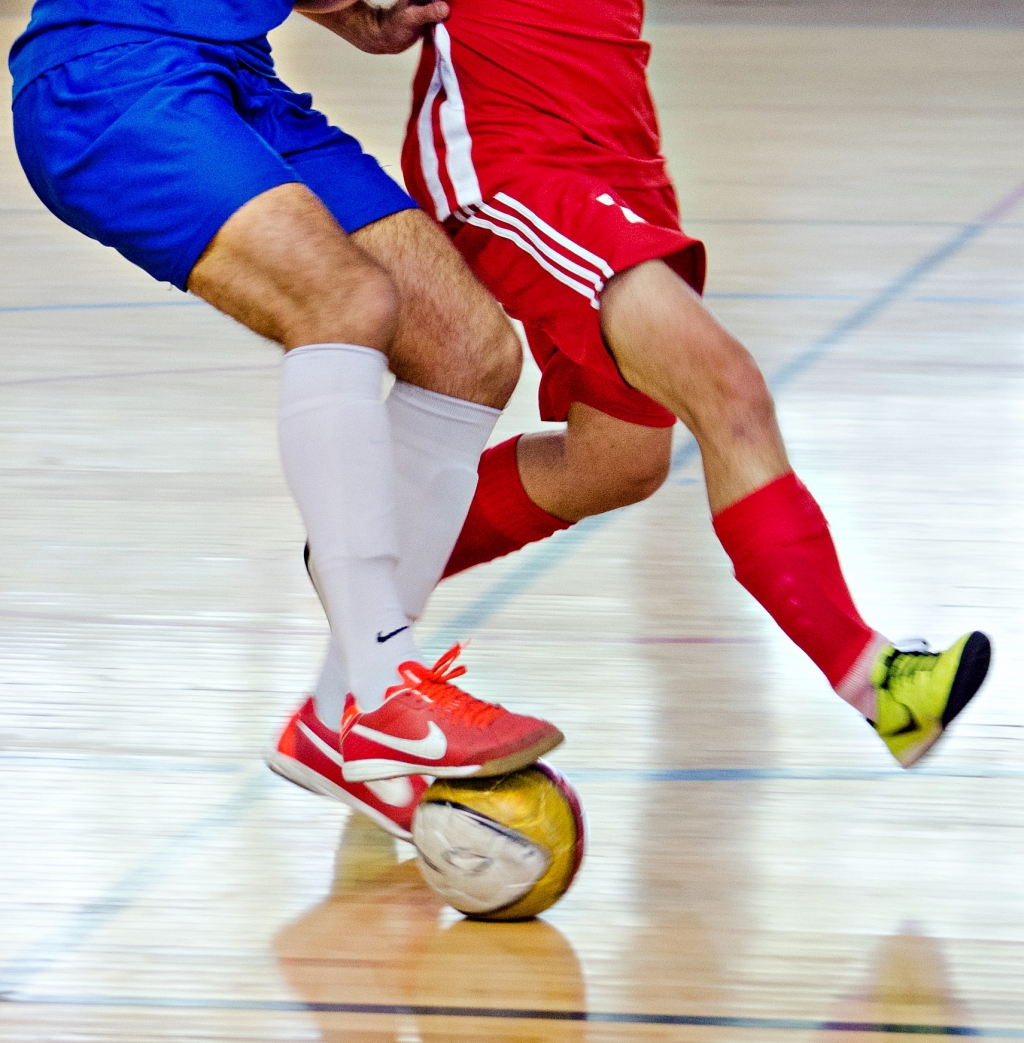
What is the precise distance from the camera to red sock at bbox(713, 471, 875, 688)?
1.60 meters

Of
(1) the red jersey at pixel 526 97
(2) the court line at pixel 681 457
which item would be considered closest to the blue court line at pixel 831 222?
(2) the court line at pixel 681 457

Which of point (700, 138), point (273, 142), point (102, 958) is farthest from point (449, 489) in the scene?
point (700, 138)

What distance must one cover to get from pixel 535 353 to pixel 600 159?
286 millimetres

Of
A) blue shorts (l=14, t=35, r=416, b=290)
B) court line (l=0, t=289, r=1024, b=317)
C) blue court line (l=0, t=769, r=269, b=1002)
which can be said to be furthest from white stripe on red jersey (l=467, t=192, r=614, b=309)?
court line (l=0, t=289, r=1024, b=317)

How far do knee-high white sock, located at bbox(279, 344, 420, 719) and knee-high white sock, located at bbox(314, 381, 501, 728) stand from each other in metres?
0.17

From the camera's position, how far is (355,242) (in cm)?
168

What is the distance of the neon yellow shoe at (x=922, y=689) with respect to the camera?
153cm

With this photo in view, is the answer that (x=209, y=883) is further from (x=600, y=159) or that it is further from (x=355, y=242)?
(x=600, y=159)

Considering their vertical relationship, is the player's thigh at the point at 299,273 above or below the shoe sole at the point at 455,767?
above

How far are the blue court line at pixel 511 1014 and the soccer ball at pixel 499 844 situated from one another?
0.15 metres

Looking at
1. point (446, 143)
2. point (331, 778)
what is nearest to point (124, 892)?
point (331, 778)

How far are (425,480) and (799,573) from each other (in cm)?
40

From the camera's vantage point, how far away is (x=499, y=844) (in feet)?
4.88

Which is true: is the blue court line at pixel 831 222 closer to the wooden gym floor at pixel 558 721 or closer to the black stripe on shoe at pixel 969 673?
the wooden gym floor at pixel 558 721
